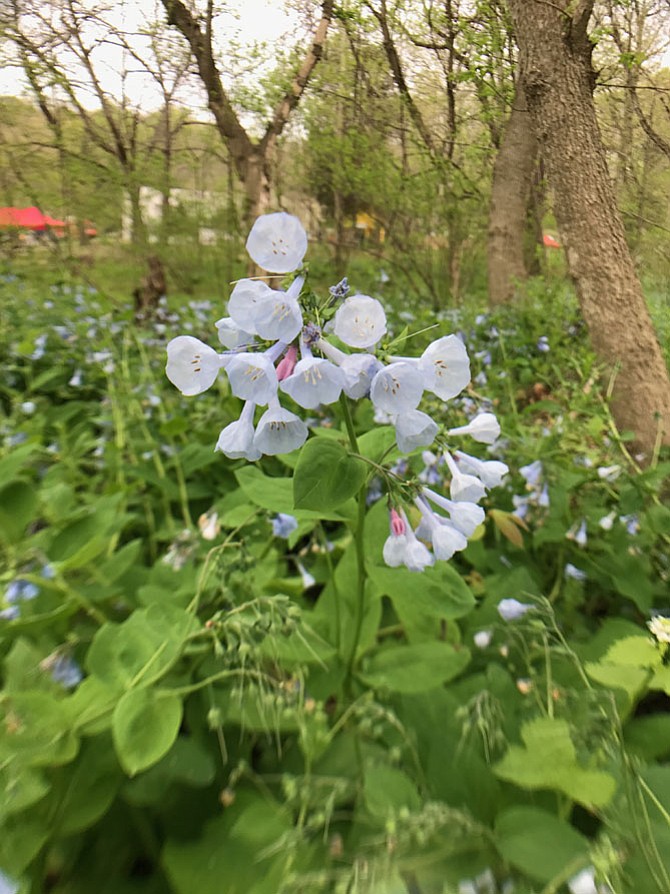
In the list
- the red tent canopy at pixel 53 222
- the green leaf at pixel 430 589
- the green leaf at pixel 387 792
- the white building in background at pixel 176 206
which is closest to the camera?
the green leaf at pixel 387 792

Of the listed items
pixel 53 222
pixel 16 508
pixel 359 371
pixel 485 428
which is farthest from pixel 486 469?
pixel 53 222

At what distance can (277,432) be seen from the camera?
0.59m

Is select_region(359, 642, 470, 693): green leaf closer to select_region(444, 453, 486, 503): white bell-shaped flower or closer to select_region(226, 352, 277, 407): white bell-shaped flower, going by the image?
select_region(444, 453, 486, 503): white bell-shaped flower

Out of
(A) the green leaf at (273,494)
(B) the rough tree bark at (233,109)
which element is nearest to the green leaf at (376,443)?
(A) the green leaf at (273,494)

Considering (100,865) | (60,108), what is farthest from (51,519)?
(60,108)

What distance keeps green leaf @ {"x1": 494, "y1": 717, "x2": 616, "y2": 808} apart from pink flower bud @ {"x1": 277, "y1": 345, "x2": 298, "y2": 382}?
0.52 metres

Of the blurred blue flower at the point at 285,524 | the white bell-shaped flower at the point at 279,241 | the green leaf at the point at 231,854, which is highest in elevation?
the white bell-shaped flower at the point at 279,241

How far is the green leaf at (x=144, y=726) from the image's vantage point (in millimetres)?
631

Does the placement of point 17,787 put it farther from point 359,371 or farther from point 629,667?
point 629,667

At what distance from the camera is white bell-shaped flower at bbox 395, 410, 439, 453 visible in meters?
0.57

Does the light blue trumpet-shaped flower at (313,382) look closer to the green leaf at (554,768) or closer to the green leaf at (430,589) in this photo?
the green leaf at (430,589)

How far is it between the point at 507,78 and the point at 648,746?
4.28ft

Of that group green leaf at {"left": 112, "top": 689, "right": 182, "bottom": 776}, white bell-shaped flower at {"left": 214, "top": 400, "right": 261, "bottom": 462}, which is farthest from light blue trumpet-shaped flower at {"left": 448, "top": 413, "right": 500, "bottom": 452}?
green leaf at {"left": 112, "top": 689, "right": 182, "bottom": 776}

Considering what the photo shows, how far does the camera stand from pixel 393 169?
161cm
